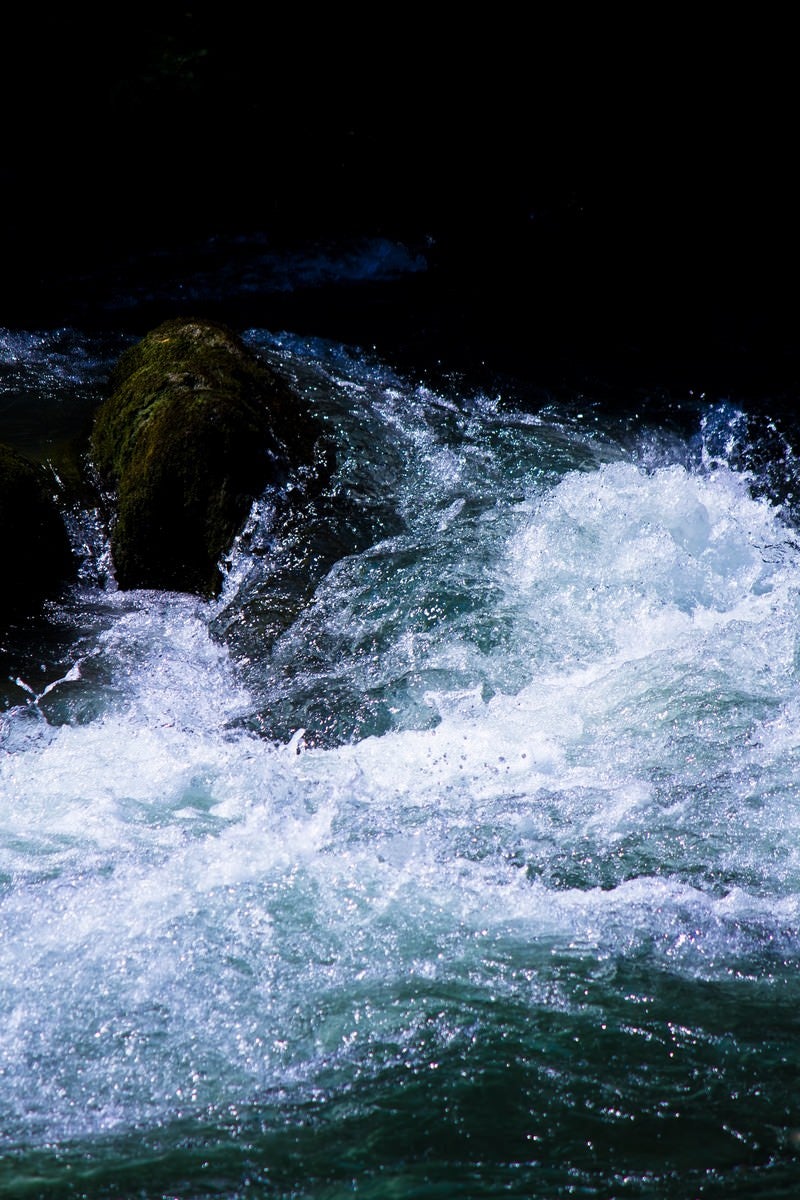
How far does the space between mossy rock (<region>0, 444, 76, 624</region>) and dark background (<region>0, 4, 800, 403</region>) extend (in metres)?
5.09

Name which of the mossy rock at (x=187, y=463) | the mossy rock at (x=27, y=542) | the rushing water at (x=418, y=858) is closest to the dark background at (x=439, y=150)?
the mossy rock at (x=187, y=463)

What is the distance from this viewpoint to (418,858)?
3.04 m

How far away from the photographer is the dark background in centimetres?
980

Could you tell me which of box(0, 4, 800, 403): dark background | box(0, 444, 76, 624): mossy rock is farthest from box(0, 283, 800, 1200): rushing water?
box(0, 4, 800, 403): dark background

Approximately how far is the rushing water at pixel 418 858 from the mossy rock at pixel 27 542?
13cm

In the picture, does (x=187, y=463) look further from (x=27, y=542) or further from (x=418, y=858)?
(x=418, y=858)

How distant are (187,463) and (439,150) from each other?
23.8 feet

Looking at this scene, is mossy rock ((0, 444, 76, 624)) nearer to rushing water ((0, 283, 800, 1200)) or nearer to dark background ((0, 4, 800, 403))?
rushing water ((0, 283, 800, 1200))

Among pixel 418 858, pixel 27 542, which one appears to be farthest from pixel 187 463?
pixel 418 858

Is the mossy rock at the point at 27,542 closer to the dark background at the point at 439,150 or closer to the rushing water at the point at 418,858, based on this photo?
the rushing water at the point at 418,858

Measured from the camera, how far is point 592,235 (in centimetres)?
1047

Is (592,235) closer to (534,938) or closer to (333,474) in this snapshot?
(333,474)

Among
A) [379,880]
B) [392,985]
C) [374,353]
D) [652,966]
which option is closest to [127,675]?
[379,880]

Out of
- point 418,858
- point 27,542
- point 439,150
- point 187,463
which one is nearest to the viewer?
point 418,858
